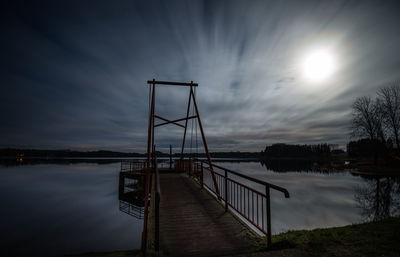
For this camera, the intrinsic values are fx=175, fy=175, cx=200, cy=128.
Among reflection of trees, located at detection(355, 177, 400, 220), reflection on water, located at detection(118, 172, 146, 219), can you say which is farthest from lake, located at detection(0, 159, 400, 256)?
reflection on water, located at detection(118, 172, 146, 219)

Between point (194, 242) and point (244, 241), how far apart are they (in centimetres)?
102

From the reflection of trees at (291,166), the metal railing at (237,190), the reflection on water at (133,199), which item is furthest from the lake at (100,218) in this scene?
the reflection of trees at (291,166)

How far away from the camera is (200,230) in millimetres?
4074

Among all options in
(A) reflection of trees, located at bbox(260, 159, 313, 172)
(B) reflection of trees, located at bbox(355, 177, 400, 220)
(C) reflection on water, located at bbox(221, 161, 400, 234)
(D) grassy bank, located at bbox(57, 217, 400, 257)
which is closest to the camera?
(D) grassy bank, located at bbox(57, 217, 400, 257)

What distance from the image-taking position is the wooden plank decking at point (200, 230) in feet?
10.9

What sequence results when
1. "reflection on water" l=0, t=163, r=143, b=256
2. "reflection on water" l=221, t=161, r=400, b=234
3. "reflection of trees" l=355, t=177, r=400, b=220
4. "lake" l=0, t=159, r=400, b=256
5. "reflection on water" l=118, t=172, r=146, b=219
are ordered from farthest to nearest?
"reflection on water" l=118, t=172, r=146, b=219 < "reflection on water" l=221, t=161, r=400, b=234 < "reflection of trees" l=355, t=177, r=400, b=220 < "lake" l=0, t=159, r=400, b=256 < "reflection on water" l=0, t=163, r=143, b=256

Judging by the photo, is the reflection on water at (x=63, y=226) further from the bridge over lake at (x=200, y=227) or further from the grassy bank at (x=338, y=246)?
the grassy bank at (x=338, y=246)

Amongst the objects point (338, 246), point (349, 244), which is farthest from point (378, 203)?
point (338, 246)

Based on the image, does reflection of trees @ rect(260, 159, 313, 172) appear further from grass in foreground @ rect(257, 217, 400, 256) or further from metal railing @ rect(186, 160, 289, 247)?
grass in foreground @ rect(257, 217, 400, 256)

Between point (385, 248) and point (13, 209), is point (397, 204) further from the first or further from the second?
point (13, 209)

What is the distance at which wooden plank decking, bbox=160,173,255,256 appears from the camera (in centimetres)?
334

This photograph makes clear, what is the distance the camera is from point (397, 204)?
1153cm

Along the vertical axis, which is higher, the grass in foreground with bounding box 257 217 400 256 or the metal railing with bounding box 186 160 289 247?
the metal railing with bounding box 186 160 289 247

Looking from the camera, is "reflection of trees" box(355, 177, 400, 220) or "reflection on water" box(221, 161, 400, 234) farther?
"reflection on water" box(221, 161, 400, 234)
